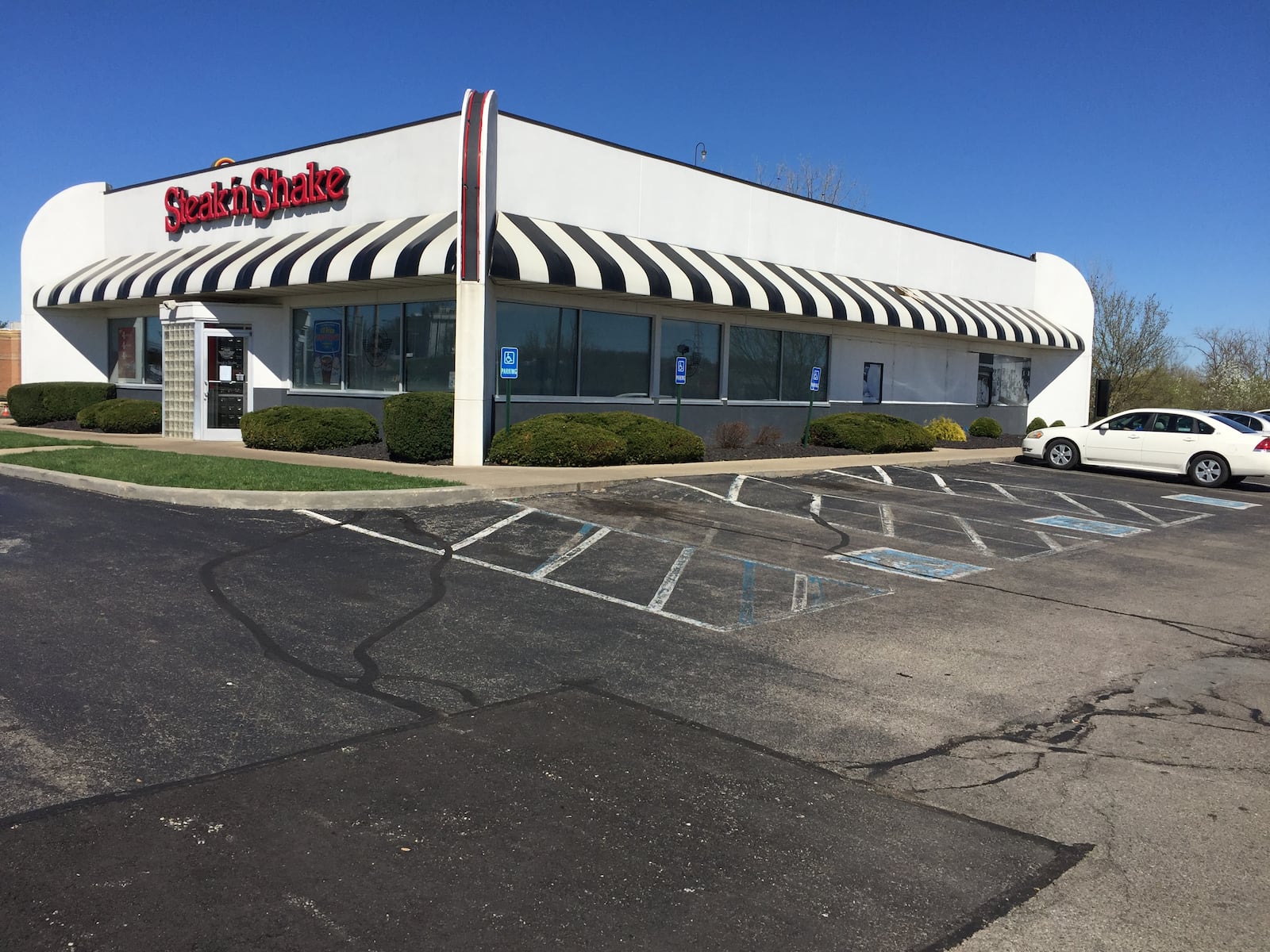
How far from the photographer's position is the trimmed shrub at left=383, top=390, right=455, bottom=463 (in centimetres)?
1758

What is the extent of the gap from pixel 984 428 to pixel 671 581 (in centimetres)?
2352

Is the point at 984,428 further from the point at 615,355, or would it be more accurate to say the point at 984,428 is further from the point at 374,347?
the point at 374,347

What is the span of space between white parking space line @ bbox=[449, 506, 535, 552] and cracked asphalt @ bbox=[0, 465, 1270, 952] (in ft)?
0.34

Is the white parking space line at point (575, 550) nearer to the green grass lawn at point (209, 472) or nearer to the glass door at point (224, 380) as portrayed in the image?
the green grass lawn at point (209, 472)

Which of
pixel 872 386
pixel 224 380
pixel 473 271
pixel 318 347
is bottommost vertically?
pixel 224 380

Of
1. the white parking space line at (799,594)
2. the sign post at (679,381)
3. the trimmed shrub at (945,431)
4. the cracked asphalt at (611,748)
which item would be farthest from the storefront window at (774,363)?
the white parking space line at (799,594)

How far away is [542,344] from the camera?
1967 cm

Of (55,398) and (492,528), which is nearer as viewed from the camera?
(492,528)

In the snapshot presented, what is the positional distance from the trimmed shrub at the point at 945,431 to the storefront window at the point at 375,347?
1506cm

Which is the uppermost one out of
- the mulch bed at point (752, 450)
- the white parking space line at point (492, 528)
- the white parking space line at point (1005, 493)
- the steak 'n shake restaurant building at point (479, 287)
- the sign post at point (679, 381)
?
the steak 'n shake restaurant building at point (479, 287)

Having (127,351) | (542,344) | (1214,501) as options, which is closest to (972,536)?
(1214,501)

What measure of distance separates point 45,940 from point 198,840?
752mm

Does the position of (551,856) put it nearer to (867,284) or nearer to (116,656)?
(116,656)

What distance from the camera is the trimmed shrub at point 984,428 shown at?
30.5 m
